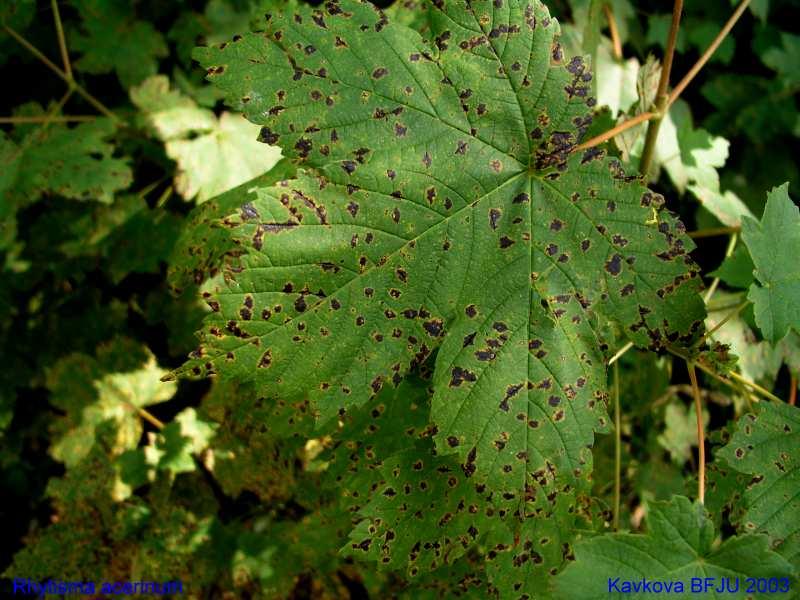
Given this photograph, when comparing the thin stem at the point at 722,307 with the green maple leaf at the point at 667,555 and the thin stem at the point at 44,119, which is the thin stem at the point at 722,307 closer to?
the green maple leaf at the point at 667,555

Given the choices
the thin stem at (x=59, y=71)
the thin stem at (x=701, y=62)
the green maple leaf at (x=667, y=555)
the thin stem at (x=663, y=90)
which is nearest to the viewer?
the green maple leaf at (x=667, y=555)

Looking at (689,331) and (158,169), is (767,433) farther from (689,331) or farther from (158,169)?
(158,169)

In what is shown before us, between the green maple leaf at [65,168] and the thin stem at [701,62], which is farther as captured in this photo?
the green maple leaf at [65,168]

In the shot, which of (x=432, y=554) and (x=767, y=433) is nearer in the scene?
(x=767, y=433)

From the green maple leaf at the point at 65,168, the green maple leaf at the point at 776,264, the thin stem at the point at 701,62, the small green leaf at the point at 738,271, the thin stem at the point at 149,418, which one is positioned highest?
the thin stem at the point at 701,62

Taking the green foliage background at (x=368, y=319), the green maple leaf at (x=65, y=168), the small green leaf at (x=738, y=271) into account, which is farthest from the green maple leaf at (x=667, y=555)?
the green maple leaf at (x=65, y=168)

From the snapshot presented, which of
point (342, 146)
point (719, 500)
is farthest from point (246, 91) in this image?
point (719, 500)
